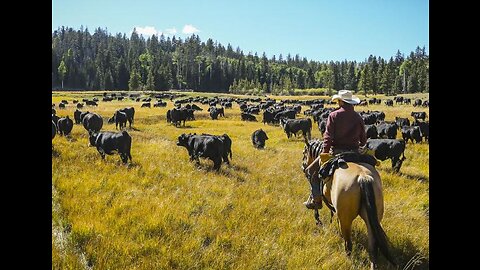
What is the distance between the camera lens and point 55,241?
569 centimetres

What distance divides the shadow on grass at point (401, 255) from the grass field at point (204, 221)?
2cm

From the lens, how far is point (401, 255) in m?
6.39

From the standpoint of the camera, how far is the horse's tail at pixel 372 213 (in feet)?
16.5

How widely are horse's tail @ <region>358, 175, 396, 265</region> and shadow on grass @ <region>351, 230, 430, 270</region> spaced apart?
87 cm

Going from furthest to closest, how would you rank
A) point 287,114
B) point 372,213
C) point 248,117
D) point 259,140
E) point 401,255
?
point 248,117
point 287,114
point 259,140
point 401,255
point 372,213

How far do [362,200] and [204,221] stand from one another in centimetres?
313

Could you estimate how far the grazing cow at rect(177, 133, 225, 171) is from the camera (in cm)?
1348

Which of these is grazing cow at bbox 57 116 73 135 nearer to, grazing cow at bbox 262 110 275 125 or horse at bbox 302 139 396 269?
horse at bbox 302 139 396 269

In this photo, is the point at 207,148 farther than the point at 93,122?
No

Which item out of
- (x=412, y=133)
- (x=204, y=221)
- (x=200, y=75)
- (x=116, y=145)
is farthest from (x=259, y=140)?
(x=200, y=75)

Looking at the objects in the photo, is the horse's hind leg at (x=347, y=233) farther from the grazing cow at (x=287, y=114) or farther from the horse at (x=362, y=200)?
the grazing cow at (x=287, y=114)

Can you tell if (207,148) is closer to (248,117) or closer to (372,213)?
(372,213)

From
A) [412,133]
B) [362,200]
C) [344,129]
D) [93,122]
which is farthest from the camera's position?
[93,122]
